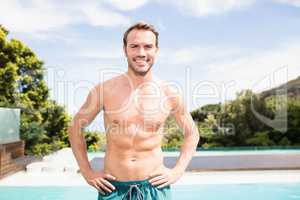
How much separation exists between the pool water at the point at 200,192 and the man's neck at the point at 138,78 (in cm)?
563

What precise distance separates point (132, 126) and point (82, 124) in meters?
0.23

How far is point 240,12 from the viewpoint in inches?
781

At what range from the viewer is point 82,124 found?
1.93 m

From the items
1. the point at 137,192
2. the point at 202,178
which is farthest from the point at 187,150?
the point at 202,178

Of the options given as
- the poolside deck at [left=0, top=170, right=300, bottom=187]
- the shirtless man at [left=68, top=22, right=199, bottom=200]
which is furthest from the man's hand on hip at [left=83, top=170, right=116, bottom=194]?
the poolside deck at [left=0, top=170, right=300, bottom=187]

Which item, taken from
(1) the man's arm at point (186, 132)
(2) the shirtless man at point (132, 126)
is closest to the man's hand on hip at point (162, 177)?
(2) the shirtless man at point (132, 126)

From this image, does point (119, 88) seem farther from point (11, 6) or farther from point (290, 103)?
point (290, 103)

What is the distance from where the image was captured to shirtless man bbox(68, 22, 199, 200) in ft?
6.10

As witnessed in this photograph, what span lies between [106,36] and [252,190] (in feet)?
41.1

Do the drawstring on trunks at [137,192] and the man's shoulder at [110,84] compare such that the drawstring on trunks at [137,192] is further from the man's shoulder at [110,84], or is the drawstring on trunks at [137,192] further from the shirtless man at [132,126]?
the man's shoulder at [110,84]

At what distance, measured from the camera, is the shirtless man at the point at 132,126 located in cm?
186

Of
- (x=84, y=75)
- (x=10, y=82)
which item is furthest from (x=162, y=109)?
(x=10, y=82)

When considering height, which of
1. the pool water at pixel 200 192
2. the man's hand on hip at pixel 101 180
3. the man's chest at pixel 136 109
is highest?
the man's chest at pixel 136 109

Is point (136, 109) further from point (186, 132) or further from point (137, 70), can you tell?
point (186, 132)
